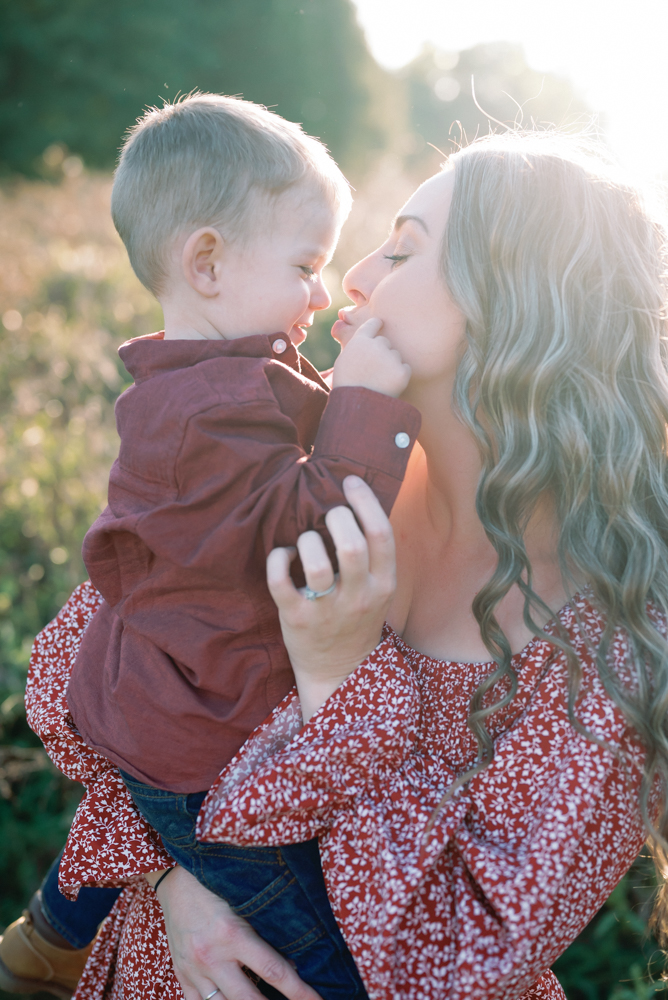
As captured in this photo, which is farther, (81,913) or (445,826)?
(81,913)

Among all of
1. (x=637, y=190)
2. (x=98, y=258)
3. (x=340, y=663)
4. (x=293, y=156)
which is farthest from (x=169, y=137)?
(x=98, y=258)

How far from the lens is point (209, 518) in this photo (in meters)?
1.44

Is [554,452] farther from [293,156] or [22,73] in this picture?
[22,73]

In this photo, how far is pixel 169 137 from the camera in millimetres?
1660

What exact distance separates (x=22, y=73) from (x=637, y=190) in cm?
2991

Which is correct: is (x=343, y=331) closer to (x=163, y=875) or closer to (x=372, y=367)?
(x=372, y=367)

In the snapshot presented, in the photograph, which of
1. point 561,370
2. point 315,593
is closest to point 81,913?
point 315,593

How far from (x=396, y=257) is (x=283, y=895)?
4.82 feet

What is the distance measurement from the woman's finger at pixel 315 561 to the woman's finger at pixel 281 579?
1.3 inches

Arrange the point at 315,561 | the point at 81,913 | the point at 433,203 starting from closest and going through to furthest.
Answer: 1. the point at 315,561
2. the point at 433,203
3. the point at 81,913

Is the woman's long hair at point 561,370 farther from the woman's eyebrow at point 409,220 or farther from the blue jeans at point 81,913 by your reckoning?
the blue jeans at point 81,913

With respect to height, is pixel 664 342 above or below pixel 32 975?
above

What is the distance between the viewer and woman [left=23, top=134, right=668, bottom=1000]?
4.51 ft

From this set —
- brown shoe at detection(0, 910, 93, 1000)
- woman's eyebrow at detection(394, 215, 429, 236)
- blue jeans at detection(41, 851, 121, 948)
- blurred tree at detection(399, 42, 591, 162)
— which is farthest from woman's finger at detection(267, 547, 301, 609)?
blurred tree at detection(399, 42, 591, 162)
